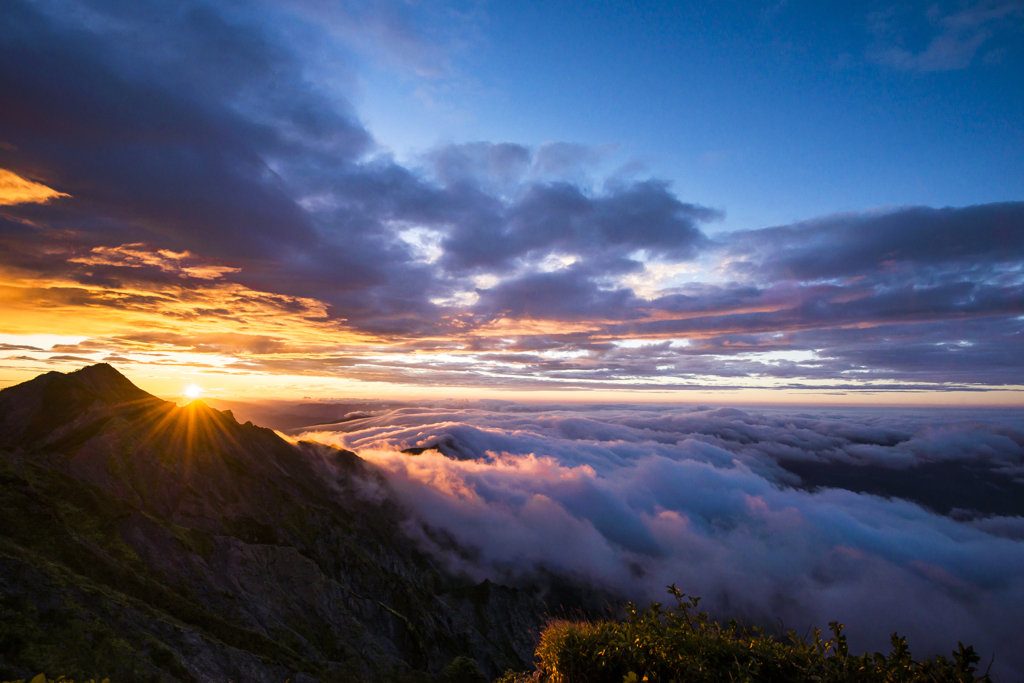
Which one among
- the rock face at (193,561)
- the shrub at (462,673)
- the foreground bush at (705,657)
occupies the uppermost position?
the foreground bush at (705,657)

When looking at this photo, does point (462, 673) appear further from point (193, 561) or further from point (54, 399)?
point (54, 399)

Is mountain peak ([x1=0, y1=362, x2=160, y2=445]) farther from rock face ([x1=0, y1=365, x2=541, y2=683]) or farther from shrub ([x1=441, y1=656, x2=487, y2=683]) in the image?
shrub ([x1=441, y1=656, x2=487, y2=683])

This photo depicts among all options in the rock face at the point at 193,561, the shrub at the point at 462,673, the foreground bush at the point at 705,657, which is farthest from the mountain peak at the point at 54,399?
the foreground bush at the point at 705,657

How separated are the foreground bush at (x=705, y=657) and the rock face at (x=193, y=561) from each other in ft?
11.7

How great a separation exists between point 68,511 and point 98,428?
3563 centimetres

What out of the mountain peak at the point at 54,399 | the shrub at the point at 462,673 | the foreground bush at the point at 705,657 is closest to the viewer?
the foreground bush at the point at 705,657

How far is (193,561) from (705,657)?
44653 millimetres

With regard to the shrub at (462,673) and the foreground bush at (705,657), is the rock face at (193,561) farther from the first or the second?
the foreground bush at (705,657)

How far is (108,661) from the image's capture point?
19188 millimetres

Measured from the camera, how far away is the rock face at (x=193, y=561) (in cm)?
2064

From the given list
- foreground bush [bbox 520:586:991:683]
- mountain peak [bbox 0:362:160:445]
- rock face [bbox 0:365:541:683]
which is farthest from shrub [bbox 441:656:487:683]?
mountain peak [bbox 0:362:160:445]

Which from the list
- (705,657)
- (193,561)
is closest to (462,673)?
(193,561)

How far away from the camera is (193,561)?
36219 mm

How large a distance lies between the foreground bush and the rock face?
3574 mm
